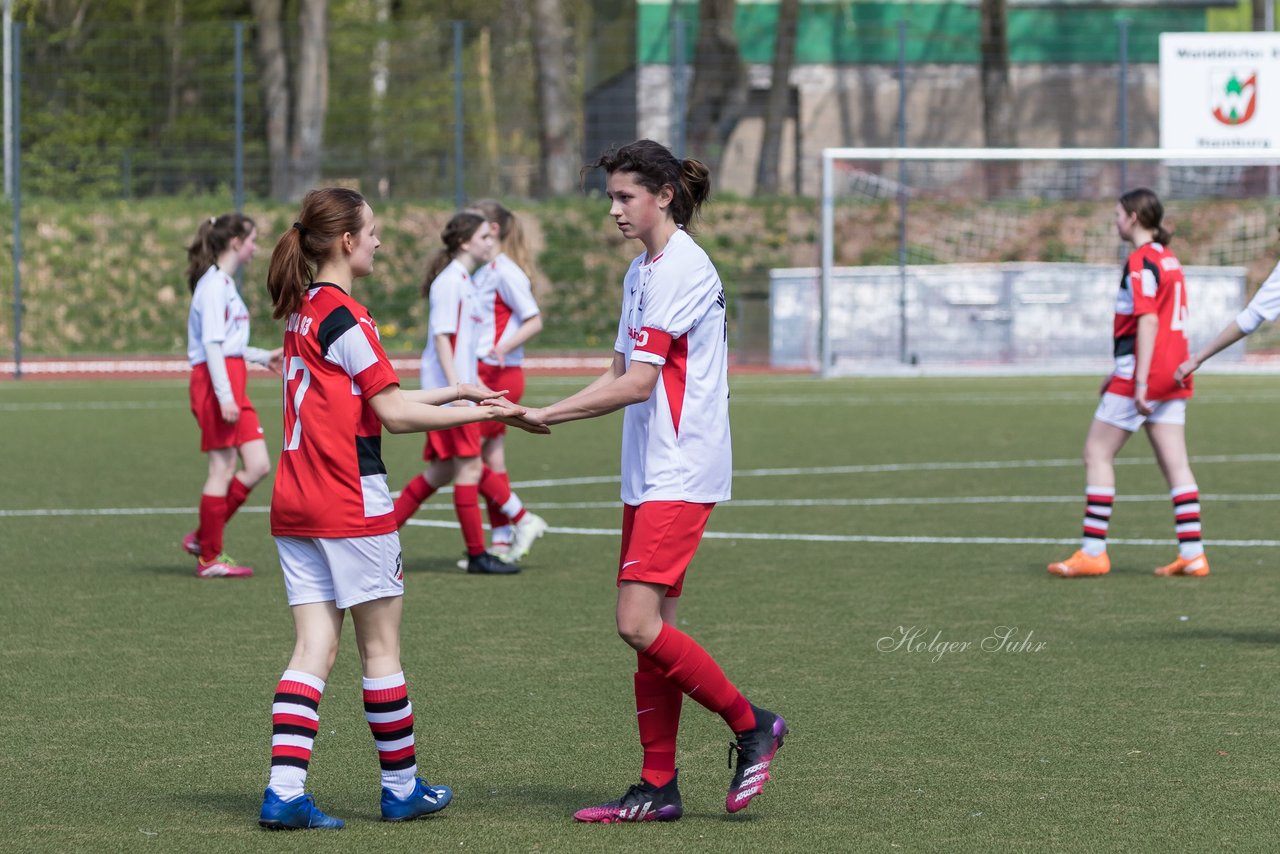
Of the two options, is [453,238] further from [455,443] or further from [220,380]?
[220,380]

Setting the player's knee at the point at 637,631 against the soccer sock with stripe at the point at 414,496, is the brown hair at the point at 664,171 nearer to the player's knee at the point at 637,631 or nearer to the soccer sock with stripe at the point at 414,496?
the player's knee at the point at 637,631

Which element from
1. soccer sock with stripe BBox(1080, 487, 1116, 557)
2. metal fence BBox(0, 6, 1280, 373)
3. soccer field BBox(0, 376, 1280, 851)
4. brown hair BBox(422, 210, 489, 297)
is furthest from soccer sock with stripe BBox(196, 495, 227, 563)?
metal fence BBox(0, 6, 1280, 373)

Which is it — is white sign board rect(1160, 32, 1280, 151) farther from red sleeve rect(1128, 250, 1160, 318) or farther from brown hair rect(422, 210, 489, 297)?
brown hair rect(422, 210, 489, 297)

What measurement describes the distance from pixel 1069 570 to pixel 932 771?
3.92 metres

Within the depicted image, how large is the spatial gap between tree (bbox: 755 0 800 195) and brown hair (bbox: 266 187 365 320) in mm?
28518

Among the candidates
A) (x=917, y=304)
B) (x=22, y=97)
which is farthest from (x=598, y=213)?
(x=22, y=97)

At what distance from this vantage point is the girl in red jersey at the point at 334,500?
4703 mm

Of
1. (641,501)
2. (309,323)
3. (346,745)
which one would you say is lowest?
(346,745)

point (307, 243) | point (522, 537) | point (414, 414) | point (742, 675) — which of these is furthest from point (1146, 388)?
point (307, 243)

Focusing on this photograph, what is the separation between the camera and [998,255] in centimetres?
2966

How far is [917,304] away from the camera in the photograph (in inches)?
1071

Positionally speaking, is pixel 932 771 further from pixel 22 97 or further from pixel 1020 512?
pixel 22 97

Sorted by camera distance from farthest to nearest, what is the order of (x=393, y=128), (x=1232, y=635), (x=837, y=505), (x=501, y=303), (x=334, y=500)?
(x=393, y=128) < (x=837, y=505) < (x=501, y=303) < (x=1232, y=635) < (x=334, y=500)

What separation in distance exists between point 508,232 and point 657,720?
515 centimetres
